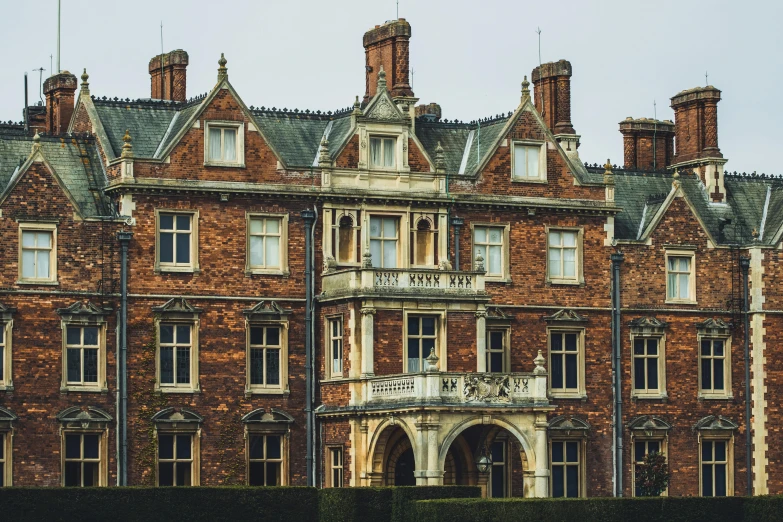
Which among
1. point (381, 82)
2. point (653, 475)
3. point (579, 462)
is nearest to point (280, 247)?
point (381, 82)

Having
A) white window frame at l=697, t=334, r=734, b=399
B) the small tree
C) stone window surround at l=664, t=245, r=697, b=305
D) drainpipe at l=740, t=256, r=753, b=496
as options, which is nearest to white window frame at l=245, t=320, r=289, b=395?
the small tree

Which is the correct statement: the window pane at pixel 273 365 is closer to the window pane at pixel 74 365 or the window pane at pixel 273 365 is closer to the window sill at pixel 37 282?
the window pane at pixel 74 365

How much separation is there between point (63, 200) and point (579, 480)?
17.3m

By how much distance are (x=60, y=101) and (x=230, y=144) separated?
22.2 ft

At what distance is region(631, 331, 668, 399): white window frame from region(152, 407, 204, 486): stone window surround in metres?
13.6

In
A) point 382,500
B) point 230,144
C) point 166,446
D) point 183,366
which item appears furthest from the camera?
point 230,144

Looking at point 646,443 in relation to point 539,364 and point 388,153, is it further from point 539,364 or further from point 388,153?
point 388,153

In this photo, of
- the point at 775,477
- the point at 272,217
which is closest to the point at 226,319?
the point at 272,217

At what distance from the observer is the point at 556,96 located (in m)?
67.4

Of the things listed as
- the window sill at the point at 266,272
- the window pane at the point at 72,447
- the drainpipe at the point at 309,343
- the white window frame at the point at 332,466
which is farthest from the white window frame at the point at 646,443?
the window pane at the point at 72,447

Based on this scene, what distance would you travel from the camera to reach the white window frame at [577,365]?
64.1 meters

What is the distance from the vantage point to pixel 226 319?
198 feet

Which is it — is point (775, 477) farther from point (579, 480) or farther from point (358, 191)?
point (358, 191)

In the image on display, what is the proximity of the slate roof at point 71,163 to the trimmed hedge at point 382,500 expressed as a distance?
11411mm
